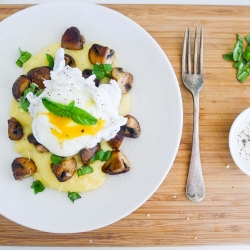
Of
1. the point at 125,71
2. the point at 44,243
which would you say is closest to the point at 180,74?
the point at 125,71

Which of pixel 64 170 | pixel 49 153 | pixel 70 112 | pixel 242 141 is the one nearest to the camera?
pixel 70 112

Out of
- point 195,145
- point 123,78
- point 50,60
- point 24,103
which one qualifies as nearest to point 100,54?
point 123,78

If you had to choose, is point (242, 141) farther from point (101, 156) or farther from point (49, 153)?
point (49, 153)

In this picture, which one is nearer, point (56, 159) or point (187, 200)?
point (56, 159)

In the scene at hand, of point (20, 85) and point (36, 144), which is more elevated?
point (20, 85)

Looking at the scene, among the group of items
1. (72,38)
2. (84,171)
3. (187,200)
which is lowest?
(187,200)

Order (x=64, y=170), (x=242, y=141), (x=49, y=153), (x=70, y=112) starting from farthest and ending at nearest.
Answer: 1. (x=242, y=141)
2. (x=49, y=153)
3. (x=64, y=170)
4. (x=70, y=112)
